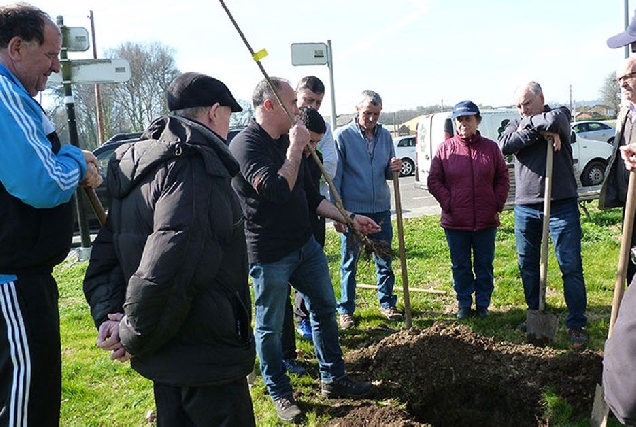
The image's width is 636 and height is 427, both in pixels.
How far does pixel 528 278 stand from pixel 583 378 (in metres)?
1.33

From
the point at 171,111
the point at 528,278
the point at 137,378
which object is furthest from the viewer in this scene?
the point at 528,278

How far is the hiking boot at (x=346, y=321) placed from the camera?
515 centimetres

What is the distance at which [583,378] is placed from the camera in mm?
3688

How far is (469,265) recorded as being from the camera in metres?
5.27

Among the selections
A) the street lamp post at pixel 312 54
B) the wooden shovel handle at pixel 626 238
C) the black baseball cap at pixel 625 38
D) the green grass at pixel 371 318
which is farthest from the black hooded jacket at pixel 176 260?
the street lamp post at pixel 312 54

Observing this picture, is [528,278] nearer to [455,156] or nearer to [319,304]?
[455,156]

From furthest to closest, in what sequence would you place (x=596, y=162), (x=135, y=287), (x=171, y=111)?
1. (x=596, y=162)
2. (x=171, y=111)
3. (x=135, y=287)

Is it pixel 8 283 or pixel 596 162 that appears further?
pixel 596 162

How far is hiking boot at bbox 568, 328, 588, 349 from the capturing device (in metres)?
4.45

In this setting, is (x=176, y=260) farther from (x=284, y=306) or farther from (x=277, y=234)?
(x=284, y=306)

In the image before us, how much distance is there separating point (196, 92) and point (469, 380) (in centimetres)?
274

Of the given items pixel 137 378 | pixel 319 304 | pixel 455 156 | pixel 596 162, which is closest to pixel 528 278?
pixel 455 156

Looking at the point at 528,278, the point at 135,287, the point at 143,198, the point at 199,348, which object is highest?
the point at 143,198

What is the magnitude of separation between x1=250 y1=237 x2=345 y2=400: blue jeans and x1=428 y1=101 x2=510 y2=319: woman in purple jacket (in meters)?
1.88
